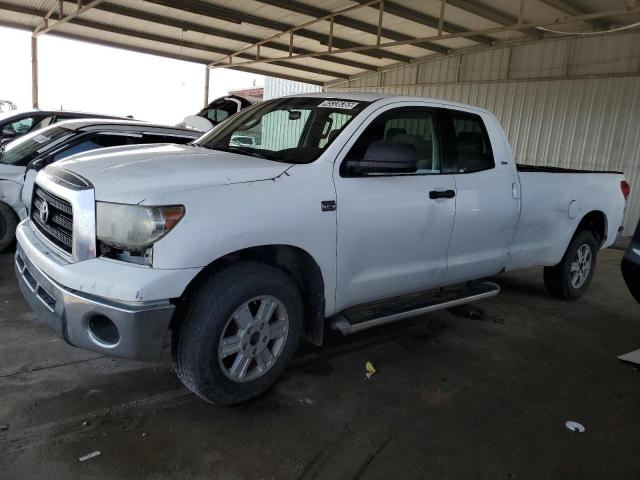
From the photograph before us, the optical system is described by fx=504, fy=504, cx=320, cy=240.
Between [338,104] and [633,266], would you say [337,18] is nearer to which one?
[338,104]

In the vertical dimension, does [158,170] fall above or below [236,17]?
below

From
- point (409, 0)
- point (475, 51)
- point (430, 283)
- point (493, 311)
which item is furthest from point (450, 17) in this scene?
point (430, 283)

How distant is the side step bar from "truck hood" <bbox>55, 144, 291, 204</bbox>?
107 cm

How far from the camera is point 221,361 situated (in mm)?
2770

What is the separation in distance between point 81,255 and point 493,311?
4.01m

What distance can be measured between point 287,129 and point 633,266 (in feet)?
9.04

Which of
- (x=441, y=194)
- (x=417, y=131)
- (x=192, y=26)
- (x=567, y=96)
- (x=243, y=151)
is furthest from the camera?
(x=192, y=26)

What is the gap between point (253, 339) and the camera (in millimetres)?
2893

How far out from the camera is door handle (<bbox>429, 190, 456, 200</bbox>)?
3582 millimetres

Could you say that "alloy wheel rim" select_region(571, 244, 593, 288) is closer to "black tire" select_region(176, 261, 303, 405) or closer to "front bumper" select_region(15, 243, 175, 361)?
"black tire" select_region(176, 261, 303, 405)

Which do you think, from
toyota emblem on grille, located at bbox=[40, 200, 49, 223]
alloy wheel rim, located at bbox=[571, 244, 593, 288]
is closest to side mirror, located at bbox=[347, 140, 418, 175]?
toyota emblem on grille, located at bbox=[40, 200, 49, 223]

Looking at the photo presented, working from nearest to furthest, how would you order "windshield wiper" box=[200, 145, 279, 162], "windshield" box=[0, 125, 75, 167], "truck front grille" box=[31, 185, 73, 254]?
"truck front grille" box=[31, 185, 73, 254] < "windshield wiper" box=[200, 145, 279, 162] < "windshield" box=[0, 125, 75, 167]

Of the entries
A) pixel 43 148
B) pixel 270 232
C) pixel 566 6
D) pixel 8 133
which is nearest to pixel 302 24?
pixel 566 6

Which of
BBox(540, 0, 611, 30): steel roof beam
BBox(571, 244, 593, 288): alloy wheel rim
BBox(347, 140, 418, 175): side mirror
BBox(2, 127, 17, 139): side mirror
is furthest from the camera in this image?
BBox(540, 0, 611, 30): steel roof beam
